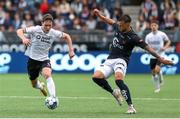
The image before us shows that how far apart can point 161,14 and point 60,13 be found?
199 inches

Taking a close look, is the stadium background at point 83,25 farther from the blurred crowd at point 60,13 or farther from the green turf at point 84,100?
the green turf at point 84,100

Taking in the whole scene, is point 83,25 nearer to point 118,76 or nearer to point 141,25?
point 141,25

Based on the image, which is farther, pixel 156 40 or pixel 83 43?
pixel 83 43

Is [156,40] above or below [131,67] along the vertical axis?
above

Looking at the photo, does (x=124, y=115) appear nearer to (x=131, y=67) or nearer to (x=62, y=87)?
(x=62, y=87)

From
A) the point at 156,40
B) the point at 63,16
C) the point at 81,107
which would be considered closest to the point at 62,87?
the point at 156,40

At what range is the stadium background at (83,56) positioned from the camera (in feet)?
56.8

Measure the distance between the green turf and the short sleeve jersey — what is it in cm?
126

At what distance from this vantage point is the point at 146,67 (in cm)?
2989

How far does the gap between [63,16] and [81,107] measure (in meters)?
17.5

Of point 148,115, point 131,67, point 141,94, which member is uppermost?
point 148,115

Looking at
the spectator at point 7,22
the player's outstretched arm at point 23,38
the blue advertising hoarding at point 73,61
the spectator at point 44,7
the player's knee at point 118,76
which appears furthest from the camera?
the spectator at point 44,7

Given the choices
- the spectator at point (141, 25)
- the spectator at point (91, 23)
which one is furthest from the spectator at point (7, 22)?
the spectator at point (141, 25)

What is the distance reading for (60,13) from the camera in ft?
109
